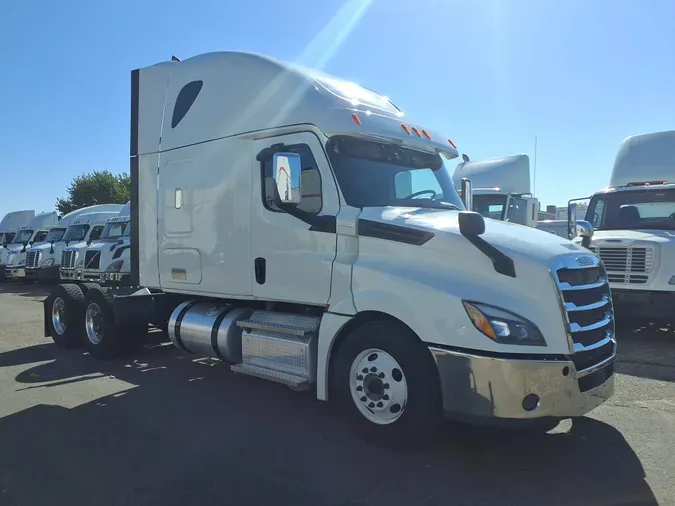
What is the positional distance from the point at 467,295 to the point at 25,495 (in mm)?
3338

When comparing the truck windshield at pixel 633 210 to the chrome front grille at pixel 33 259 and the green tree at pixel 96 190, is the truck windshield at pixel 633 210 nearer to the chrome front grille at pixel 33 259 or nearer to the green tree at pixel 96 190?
the chrome front grille at pixel 33 259

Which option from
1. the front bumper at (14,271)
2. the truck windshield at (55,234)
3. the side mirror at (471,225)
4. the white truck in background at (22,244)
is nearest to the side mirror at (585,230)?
the side mirror at (471,225)

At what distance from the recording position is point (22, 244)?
25312mm

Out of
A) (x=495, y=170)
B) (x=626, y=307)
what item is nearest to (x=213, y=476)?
(x=626, y=307)

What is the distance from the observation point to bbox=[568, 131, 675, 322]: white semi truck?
841cm

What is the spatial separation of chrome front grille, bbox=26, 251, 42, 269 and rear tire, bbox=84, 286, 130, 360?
14.3 metres

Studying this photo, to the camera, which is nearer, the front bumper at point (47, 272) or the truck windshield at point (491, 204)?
the truck windshield at point (491, 204)

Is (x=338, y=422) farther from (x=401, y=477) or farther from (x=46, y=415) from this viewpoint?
(x=46, y=415)

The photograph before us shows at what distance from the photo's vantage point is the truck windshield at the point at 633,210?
944 cm

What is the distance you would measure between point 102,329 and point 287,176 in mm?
4734

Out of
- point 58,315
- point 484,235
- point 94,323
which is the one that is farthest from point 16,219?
point 484,235

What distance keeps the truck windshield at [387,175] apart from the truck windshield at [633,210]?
18.5 feet

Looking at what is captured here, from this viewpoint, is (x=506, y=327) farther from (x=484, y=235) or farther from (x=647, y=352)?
(x=647, y=352)

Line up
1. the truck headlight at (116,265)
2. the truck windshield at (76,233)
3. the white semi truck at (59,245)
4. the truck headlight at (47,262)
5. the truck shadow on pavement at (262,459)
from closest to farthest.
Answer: the truck shadow on pavement at (262,459), the truck headlight at (116,265), the white semi truck at (59,245), the truck windshield at (76,233), the truck headlight at (47,262)
